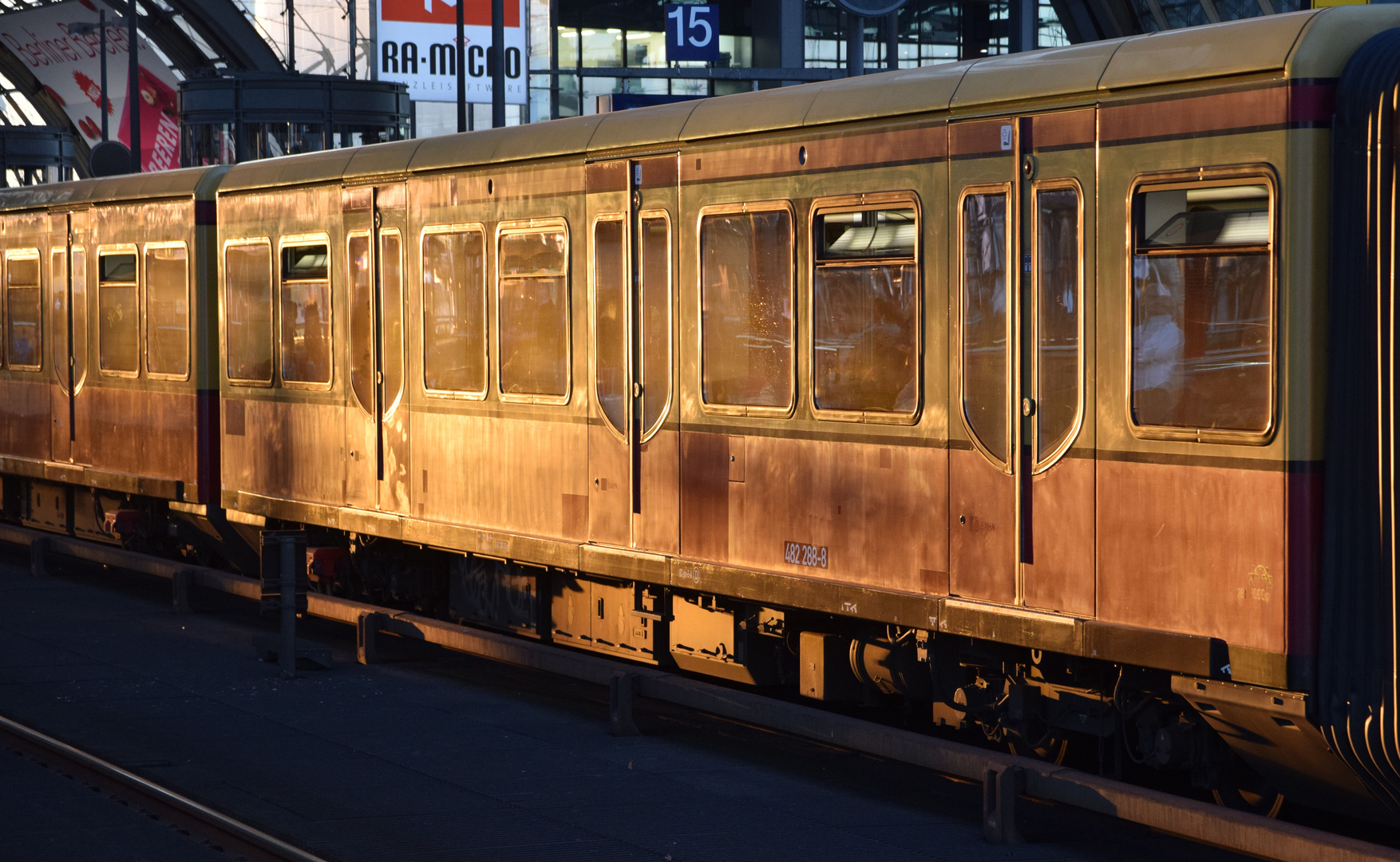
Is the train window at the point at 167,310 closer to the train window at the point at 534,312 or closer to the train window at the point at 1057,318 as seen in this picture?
the train window at the point at 534,312

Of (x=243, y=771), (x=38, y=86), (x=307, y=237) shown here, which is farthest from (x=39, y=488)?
(x=38, y=86)

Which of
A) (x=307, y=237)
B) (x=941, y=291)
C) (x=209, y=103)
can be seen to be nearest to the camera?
(x=941, y=291)

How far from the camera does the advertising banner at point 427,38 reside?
38.4 m

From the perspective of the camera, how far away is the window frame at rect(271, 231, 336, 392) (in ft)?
44.5

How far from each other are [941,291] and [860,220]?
0.73 metres

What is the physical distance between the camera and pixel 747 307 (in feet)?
31.6

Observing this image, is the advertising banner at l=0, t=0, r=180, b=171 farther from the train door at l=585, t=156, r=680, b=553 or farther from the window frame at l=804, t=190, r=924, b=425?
the window frame at l=804, t=190, r=924, b=425

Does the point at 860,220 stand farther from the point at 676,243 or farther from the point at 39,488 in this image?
the point at 39,488

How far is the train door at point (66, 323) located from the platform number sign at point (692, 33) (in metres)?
A: 15.4

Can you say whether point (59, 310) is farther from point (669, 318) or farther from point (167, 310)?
point (669, 318)

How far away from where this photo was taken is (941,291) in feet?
27.4

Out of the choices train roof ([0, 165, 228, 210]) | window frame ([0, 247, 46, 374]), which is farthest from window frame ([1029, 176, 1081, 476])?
window frame ([0, 247, 46, 374])

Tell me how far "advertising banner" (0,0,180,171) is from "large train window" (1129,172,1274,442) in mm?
47667

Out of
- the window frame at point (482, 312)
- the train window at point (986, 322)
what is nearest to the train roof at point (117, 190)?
the window frame at point (482, 312)
